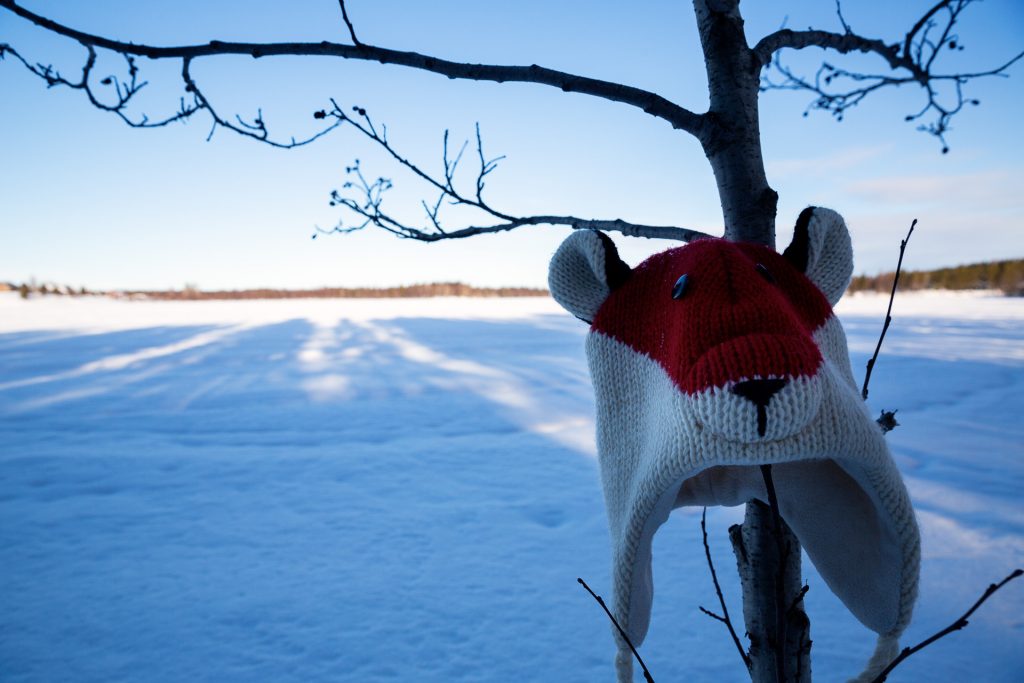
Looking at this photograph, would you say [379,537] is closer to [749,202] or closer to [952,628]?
[749,202]

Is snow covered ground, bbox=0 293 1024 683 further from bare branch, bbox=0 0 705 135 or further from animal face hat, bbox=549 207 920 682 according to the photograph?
bare branch, bbox=0 0 705 135

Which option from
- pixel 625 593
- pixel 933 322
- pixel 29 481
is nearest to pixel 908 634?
pixel 625 593

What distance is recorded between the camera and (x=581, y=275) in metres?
0.87

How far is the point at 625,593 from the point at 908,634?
7.40ft

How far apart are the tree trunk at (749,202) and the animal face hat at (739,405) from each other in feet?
0.51

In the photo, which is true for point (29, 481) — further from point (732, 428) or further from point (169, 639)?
point (732, 428)

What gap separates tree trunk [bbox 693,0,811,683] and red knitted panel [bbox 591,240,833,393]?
0.37 meters

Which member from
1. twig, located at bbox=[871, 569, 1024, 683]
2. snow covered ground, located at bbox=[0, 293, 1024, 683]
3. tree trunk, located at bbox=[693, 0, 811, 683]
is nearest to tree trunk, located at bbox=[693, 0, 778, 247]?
tree trunk, located at bbox=[693, 0, 811, 683]

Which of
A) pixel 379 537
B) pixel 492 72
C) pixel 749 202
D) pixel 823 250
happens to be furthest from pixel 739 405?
pixel 379 537

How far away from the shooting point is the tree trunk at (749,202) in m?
1.11

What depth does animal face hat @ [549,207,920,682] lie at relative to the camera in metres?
0.59

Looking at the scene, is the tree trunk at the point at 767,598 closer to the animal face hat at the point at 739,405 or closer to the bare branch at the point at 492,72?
the animal face hat at the point at 739,405

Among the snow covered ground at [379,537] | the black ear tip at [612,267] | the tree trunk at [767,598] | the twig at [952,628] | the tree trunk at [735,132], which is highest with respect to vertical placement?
the tree trunk at [735,132]

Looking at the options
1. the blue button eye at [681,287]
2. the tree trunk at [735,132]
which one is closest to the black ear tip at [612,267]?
the blue button eye at [681,287]
